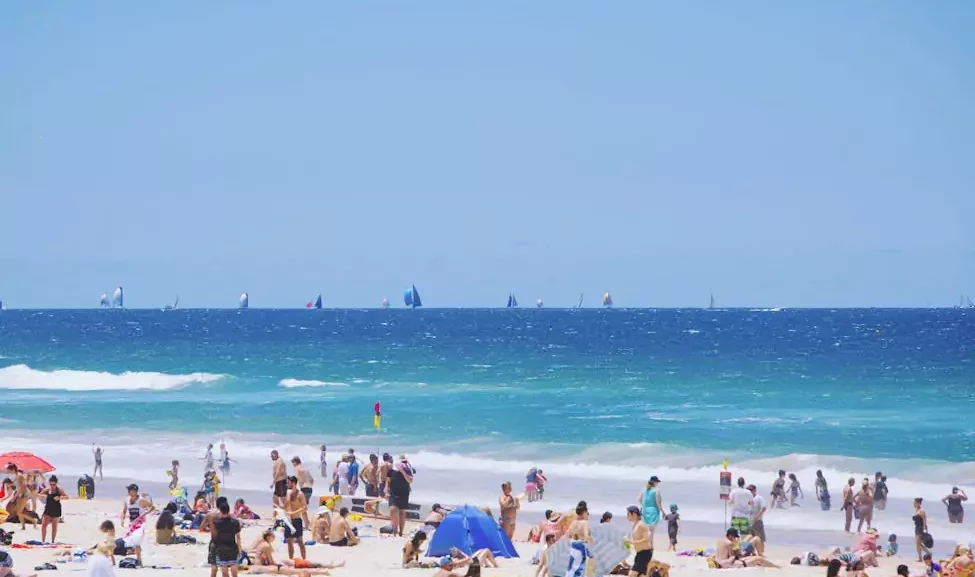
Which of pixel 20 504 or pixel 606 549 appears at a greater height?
pixel 20 504

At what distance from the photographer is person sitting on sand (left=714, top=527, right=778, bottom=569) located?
17.4m

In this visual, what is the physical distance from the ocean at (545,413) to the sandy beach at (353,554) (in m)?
3.40

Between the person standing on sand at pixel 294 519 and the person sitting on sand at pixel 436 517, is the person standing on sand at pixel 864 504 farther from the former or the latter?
the person standing on sand at pixel 294 519

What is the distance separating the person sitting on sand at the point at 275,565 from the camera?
52.7 ft

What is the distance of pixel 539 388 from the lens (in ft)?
182

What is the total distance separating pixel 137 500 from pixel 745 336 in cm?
9355

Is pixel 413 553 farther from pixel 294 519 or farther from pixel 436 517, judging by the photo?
pixel 436 517

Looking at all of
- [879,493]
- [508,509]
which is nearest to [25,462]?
[508,509]

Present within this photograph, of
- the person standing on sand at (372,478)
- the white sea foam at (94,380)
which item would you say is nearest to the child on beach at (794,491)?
the person standing on sand at (372,478)

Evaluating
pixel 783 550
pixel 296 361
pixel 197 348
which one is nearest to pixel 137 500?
pixel 783 550

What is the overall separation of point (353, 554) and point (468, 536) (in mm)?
1921

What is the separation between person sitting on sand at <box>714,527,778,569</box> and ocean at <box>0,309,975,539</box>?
19.6 ft

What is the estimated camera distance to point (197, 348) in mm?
94062

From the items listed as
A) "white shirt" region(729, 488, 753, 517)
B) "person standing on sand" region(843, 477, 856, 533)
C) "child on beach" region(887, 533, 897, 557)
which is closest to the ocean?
"person standing on sand" region(843, 477, 856, 533)
